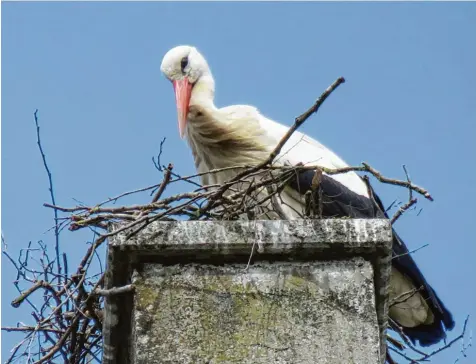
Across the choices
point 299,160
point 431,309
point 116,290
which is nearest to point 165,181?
point 116,290

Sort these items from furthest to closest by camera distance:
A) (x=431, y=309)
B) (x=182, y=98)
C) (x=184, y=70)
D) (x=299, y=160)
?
(x=184, y=70) → (x=182, y=98) → (x=431, y=309) → (x=299, y=160)

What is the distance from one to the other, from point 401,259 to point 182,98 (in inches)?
56.2

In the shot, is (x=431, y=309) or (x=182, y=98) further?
(x=182, y=98)

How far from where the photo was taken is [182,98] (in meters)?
5.91

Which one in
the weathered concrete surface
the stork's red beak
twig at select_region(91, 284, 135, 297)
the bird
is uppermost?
the stork's red beak

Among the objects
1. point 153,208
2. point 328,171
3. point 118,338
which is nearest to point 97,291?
point 118,338

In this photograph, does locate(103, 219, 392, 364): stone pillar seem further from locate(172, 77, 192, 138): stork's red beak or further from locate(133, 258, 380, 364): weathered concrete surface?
locate(172, 77, 192, 138): stork's red beak

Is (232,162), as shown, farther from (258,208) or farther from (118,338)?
(118,338)

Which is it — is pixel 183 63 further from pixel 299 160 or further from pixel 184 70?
pixel 299 160

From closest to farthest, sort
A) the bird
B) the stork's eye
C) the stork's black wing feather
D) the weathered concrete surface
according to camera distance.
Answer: the weathered concrete surface, the stork's black wing feather, the bird, the stork's eye

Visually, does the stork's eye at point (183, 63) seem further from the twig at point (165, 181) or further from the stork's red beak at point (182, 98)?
the twig at point (165, 181)

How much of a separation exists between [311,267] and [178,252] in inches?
13.9

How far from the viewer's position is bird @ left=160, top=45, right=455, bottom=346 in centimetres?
518

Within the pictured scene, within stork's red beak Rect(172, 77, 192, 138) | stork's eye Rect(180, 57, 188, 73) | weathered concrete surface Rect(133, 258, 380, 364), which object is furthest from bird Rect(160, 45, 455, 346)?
weathered concrete surface Rect(133, 258, 380, 364)
